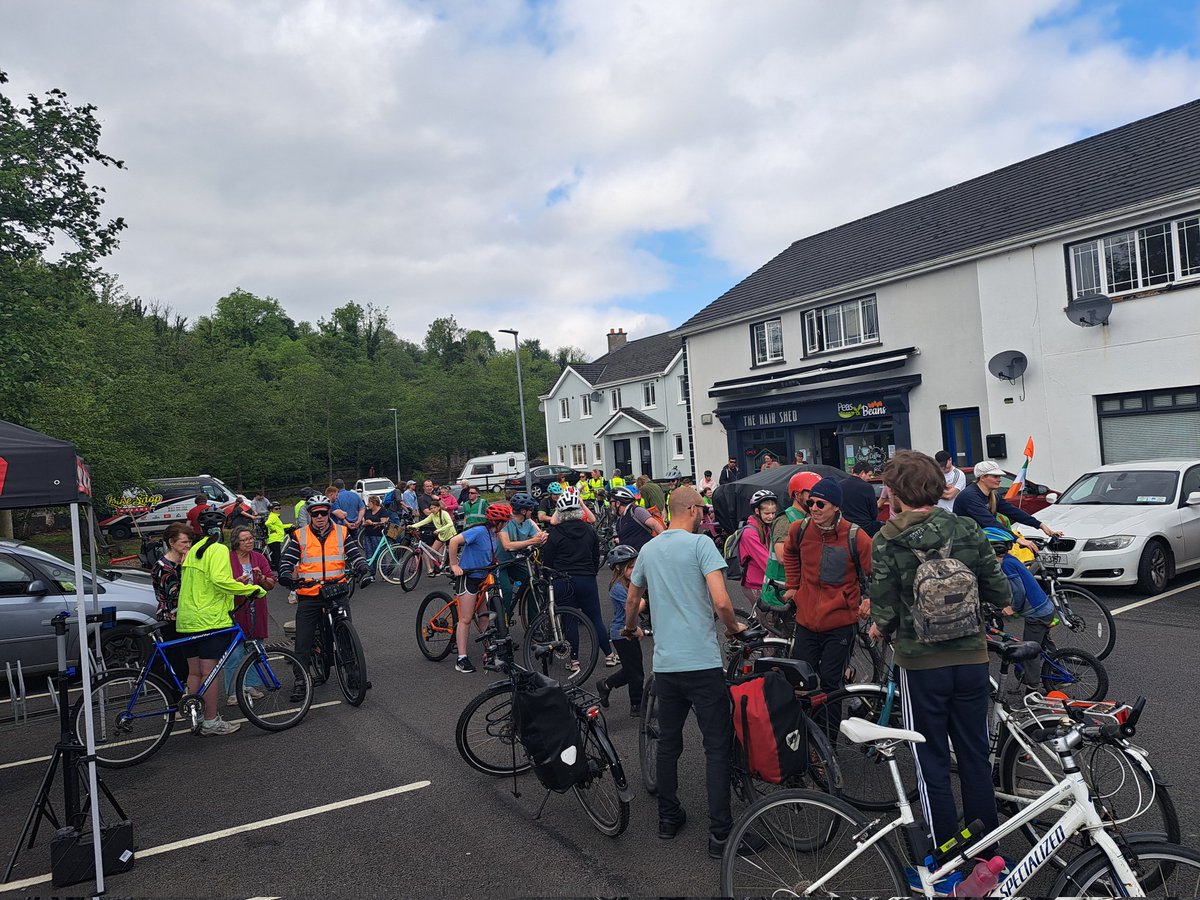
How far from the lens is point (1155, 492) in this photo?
11195 millimetres

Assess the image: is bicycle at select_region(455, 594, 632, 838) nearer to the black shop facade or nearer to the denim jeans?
the denim jeans

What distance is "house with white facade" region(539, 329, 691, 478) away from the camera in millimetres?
44000

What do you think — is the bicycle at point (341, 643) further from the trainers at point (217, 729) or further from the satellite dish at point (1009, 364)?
the satellite dish at point (1009, 364)

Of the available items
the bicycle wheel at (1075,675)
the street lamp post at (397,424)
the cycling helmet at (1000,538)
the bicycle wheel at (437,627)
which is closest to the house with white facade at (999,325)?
the cycling helmet at (1000,538)

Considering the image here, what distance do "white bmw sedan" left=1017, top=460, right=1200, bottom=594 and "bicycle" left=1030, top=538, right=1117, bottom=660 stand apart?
2559 mm

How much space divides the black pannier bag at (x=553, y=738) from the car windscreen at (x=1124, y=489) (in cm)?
999

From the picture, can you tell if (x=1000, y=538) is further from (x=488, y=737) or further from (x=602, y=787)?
(x=488, y=737)

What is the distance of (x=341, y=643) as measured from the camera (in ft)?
25.1

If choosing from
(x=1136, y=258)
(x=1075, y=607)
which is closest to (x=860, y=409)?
(x=1136, y=258)

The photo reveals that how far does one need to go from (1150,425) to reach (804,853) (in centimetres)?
1724

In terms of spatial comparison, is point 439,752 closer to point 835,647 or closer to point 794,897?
point 835,647

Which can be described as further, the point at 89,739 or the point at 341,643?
the point at 341,643

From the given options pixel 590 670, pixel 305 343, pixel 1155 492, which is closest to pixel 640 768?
pixel 590 670

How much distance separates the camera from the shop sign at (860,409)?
2277cm
